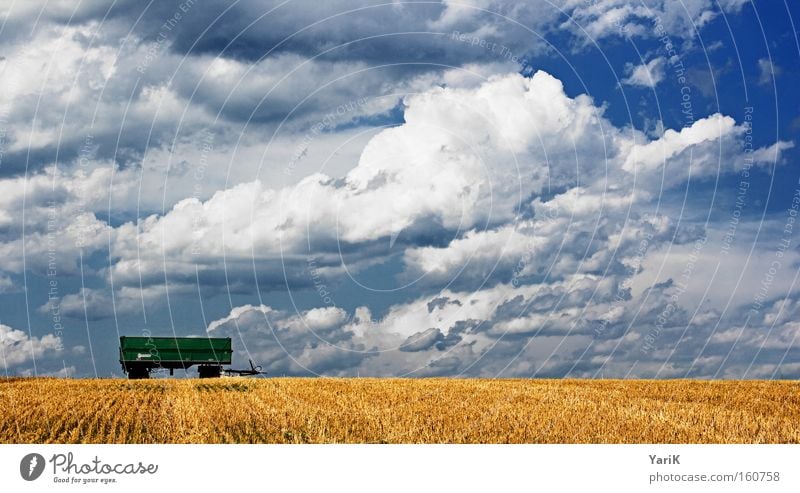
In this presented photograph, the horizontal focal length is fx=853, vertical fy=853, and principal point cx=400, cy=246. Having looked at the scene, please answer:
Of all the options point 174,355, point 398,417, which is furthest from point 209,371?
point 398,417

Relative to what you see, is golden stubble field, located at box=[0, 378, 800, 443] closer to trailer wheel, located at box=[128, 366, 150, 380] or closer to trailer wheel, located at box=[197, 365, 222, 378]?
trailer wheel, located at box=[128, 366, 150, 380]

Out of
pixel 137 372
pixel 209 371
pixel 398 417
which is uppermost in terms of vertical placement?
pixel 137 372

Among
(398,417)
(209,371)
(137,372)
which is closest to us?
(398,417)

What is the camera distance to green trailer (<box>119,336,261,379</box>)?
5556 cm

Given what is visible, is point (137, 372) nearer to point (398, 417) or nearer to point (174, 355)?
point (174, 355)

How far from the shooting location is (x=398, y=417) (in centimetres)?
2031

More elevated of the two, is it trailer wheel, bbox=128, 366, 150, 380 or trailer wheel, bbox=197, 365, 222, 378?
trailer wheel, bbox=128, 366, 150, 380

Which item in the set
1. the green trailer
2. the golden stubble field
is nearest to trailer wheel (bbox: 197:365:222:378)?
the green trailer

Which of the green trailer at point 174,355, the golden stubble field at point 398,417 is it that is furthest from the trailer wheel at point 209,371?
the golden stubble field at point 398,417

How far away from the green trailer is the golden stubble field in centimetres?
2443

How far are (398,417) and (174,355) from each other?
39.9 m

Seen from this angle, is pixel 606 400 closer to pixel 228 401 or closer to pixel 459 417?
pixel 459 417
